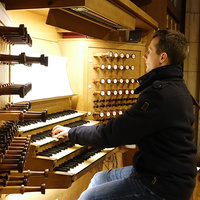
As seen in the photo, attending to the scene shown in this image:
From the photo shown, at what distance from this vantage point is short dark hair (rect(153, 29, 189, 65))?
1.97 meters

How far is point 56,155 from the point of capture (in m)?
2.38

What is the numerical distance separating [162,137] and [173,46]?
661mm

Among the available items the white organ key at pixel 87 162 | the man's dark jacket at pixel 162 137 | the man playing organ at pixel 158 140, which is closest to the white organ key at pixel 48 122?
the white organ key at pixel 87 162

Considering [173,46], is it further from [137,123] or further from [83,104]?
[83,104]

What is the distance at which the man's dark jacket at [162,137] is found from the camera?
1.70 m

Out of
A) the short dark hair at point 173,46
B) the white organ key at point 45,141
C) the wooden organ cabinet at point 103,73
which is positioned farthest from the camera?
the wooden organ cabinet at point 103,73

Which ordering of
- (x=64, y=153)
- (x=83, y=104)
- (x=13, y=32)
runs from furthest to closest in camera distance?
(x=83, y=104), (x=64, y=153), (x=13, y=32)

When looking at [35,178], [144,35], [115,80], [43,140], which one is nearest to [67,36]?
[115,80]

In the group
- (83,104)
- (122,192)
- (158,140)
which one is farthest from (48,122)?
(158,140)

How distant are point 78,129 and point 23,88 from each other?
66 centimetres

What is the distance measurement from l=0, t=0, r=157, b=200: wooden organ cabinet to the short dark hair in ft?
3.70

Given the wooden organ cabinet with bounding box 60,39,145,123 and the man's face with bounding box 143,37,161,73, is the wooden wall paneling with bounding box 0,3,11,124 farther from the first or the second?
the wooden organ cabinet with bounding box 60,39,145,123

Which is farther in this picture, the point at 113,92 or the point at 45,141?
the point at 113,92

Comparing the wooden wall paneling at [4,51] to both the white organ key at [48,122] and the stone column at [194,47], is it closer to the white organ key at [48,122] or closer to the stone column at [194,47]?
the white organ key at [48,122]
